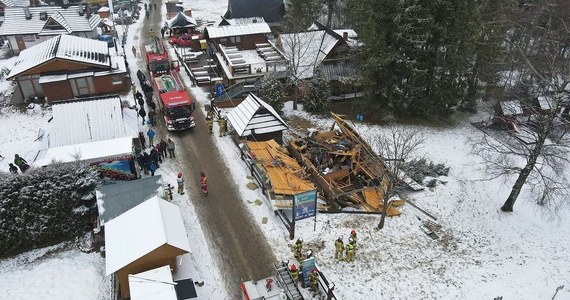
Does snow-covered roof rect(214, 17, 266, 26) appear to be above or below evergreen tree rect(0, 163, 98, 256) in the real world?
above

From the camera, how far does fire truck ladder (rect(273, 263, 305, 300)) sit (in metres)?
15.2

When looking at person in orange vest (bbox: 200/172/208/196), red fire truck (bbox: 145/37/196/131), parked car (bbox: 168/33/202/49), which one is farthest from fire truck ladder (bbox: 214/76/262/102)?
parked car (bbox: 168/33/202/49)

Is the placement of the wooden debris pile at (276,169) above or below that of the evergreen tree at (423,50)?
below

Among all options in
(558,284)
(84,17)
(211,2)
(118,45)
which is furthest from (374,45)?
(211,2)

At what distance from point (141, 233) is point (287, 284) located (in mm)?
5786

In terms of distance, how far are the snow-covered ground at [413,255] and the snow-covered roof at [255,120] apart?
203 centimetres

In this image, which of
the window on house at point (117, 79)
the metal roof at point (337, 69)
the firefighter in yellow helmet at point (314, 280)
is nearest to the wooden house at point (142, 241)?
the firefighter in yellow helmet at point (314, 280)

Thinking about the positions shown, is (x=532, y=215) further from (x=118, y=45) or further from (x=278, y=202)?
(x=118, y=45)

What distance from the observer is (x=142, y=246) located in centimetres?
1499

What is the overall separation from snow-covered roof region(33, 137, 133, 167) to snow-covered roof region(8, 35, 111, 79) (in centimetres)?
1231

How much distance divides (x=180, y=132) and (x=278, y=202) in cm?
1118

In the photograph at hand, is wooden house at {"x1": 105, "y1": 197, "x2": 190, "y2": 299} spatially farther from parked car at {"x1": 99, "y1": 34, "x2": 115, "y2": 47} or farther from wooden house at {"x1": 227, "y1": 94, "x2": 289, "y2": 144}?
parked car at {"x1": 99, "y1": 34, "x2": 115, "y2": 47}

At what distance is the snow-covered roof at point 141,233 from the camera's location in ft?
48.7

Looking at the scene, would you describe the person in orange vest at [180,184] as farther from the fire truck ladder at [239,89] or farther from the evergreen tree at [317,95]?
the evergreen tree at [317,95]
